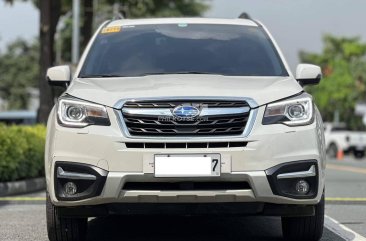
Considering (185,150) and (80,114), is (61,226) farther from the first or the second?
(185,150)

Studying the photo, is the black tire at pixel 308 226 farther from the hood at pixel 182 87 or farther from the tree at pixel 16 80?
the tree at pixel 16 80

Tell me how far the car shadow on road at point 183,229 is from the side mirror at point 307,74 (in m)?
1.35

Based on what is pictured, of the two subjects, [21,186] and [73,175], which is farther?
[21,186]

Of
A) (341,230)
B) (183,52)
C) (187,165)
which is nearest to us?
(187,165)

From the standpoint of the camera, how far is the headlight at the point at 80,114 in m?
4.95

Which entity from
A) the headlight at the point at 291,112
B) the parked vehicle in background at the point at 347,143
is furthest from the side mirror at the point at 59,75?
the parked vehicle in background at the point at 347,143

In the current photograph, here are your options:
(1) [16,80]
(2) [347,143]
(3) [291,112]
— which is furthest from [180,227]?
(1) [16,80]

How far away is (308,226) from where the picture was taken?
217 inches

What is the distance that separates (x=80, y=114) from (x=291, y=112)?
4.88ft

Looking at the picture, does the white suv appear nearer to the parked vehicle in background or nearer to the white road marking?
the white road marking

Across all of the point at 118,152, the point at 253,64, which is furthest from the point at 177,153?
the point at 253,64

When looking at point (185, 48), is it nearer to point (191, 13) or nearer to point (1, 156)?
point (1, 156)

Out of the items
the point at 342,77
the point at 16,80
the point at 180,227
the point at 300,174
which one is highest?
the point at 300,174

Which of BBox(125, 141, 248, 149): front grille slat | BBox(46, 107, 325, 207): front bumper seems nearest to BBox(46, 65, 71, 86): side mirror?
BBox(46, 107, 325, 207): front bumper
